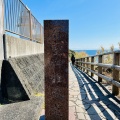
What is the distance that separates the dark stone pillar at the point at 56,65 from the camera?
1919 mm

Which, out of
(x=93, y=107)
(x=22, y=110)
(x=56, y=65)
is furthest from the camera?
(x=93, y=107)

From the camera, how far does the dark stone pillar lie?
192 cm

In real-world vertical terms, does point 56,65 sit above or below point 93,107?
above

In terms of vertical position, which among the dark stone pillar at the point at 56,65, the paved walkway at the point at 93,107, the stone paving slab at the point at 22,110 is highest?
the dark stone pillar at the point at 56,65

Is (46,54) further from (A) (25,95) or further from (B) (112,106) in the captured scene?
(B) (112,106)

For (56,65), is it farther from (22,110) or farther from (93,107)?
(93,107)

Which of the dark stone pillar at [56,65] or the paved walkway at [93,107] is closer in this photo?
the dark stone pillar at [56,65]

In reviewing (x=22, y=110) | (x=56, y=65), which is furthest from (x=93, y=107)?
(x=56, y=65)

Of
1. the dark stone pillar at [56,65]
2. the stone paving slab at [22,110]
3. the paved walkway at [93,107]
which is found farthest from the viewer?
the paved walkway at [93,107]

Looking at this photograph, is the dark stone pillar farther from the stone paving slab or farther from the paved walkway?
the paved walkway

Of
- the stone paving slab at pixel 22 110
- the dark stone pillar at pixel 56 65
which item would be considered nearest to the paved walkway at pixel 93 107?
the stone paving slab at pixel 22 110

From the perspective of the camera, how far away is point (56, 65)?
1946 millimetres

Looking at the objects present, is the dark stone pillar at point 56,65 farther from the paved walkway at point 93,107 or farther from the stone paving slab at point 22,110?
the paved walkway at point 93,107

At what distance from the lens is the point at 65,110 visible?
6.66 feet
